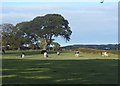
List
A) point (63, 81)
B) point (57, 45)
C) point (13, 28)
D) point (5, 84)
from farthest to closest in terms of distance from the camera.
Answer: point (13, 28), point (57, 45), point (63, 81), point (5, 84)

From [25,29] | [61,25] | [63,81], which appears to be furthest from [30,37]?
[63,81]

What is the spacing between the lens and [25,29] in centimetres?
13512

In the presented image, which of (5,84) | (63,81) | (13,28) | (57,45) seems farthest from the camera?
(13,28)

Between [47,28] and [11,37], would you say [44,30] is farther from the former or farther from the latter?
[11,37]

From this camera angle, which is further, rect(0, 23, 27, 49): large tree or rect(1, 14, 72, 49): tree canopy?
rect(1, 14, 72, 49): tree canopy

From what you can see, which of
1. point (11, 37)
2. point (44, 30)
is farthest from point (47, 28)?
point (11, 37)

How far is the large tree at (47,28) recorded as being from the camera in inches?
5037

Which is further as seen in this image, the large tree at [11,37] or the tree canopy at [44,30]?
the tree canopy at [44,30]

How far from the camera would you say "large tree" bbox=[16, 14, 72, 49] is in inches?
5037

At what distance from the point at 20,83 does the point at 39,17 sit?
118 metres

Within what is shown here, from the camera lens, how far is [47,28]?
13075 cm

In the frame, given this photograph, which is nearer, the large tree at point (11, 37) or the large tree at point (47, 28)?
the large tree at point (11, 37)

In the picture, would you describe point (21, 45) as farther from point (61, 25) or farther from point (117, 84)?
point (117, 84)

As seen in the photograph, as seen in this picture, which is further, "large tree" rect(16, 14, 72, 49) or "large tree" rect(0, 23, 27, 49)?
"large tree" rect(16, 14, 72, 49)
